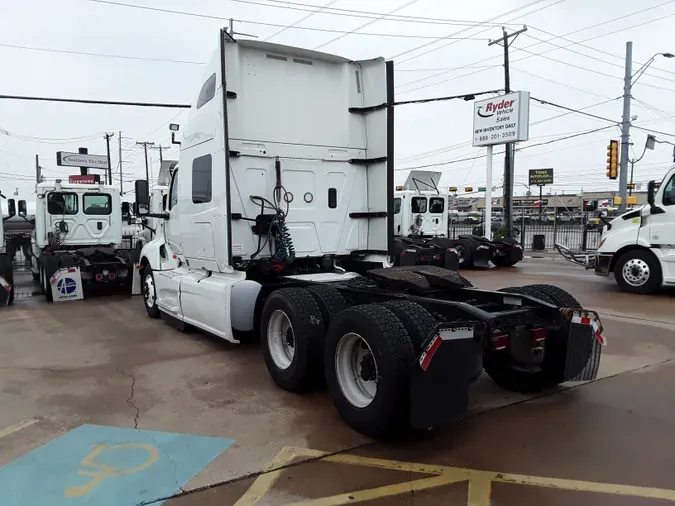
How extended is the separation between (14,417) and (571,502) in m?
4.51

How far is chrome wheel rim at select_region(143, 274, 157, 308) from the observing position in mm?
9003

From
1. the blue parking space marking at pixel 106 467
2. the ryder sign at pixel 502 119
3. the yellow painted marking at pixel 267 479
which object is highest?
the ryder sign at pixel 502 119

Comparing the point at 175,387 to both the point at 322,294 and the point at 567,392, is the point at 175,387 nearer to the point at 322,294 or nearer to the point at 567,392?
the point at 322,294

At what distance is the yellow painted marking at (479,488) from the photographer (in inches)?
127

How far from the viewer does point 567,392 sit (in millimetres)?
5164

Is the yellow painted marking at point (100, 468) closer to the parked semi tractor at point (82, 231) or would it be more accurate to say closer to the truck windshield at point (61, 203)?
the parked semi tractor at point (82, 231)

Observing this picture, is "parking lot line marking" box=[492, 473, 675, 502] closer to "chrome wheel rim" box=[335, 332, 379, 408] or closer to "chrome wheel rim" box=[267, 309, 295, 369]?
"chrome wheel rim" box=[335, 332, 379, 408]

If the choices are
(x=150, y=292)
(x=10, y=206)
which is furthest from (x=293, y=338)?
(x=10, y=206)

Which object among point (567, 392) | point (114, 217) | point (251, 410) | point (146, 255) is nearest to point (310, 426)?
point (251, 410)

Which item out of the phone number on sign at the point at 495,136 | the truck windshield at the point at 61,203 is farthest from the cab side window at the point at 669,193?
the truck windshield at the point at 61,203

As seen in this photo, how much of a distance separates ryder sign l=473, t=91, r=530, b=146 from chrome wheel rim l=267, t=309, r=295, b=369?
17422 mm

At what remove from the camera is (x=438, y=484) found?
11.3 feet

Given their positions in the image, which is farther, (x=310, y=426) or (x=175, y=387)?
(x=175, y=387)

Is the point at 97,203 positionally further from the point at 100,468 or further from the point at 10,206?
the point at 100,468
